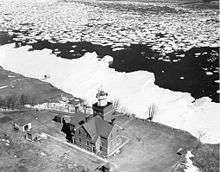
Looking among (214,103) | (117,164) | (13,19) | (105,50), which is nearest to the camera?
(117,164)

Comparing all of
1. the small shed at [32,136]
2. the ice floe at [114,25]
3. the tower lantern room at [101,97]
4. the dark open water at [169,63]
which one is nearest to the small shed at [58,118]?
the small shed at [32,136]

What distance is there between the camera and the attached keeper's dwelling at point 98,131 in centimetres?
4969

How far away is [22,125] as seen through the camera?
58.6m

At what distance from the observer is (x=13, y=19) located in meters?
133

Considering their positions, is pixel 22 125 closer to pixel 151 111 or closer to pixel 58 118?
pixel 58 118

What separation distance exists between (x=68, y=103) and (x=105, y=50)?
32137 millimetres

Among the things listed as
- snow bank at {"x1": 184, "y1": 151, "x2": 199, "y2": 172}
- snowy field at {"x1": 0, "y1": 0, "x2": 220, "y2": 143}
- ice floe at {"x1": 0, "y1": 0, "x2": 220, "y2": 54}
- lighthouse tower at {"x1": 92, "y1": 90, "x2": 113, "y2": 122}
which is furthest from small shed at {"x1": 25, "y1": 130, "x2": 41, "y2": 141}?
ice floe at {"x1": 0, "y1": 0, "x2": 220, "y2": 54}

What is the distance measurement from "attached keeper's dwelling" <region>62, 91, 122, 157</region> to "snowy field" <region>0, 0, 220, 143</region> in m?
13.4

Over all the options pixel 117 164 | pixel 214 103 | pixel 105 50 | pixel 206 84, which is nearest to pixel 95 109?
pixel 117 164

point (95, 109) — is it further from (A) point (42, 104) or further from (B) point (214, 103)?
(B) point (214, 103)

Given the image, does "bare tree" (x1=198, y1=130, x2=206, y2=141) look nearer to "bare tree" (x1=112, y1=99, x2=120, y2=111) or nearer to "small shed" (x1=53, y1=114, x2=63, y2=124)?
"bare tree" (x1=112, y1=99, x2=120, y2=111)

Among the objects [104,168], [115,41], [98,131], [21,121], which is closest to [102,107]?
[98,131]

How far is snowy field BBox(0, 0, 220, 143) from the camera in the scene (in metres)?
66.4

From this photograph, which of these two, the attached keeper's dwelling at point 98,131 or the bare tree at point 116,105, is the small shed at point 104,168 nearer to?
the attached keeper's dwelling at point 98,131
